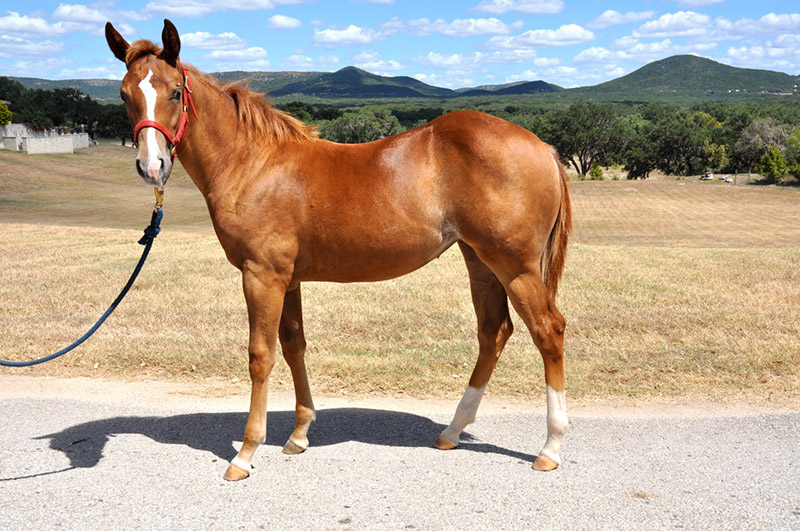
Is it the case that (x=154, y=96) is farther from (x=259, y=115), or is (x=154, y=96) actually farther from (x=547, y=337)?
(x=547, y=337)

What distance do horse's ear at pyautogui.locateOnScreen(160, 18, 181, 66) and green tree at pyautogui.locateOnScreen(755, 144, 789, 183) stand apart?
7823 centimetres

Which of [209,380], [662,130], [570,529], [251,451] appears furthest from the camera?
[662,130]

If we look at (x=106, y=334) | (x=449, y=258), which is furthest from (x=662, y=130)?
(x=106, y=334)

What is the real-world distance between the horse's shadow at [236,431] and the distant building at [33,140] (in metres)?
79.6

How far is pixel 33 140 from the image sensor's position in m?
A: 74.8

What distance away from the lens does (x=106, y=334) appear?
8.41 metres

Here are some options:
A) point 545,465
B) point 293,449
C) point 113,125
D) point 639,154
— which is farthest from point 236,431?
point 113,125

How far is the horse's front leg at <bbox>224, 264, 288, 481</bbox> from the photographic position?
466cm

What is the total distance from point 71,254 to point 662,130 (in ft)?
326

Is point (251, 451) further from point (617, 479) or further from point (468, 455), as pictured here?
point (617, 479)

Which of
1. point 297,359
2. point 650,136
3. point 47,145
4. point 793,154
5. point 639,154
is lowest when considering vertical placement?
point 297,359

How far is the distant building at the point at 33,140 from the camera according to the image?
74.4m

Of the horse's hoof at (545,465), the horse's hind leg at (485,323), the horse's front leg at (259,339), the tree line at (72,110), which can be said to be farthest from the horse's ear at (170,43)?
the tree line at (72,110)

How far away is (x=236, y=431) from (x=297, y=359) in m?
Answer: 0.88
